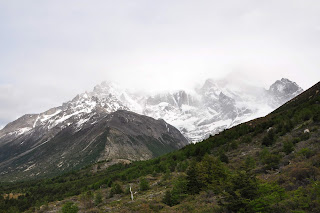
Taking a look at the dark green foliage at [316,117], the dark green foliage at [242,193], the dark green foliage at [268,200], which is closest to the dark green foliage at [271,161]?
the dark green foliage at [242,193]

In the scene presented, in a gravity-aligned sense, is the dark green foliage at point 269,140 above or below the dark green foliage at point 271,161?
above

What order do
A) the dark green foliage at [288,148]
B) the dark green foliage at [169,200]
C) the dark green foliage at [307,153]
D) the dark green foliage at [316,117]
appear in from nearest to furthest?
1. the dark green foliage at [307,153]
2. the dark green foliage at [169,200]
3. the dark green foliage at [288,148]
4. the dark green foliage at [316,117]

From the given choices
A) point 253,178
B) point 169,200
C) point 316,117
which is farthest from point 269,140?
point 253,178

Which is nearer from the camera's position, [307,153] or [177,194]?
[307,153]

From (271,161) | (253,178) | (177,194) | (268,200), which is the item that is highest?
(253,178)

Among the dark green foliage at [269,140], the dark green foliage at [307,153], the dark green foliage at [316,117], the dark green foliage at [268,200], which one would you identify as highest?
the dark green foliage at [316,117]

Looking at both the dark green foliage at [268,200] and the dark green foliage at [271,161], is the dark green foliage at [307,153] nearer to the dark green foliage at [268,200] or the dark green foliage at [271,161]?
the dark green foliage at [271,161]

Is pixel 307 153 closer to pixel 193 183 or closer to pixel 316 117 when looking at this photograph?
pixel 193 183

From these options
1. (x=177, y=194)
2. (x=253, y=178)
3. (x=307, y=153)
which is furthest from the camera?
(x=177, y=194)

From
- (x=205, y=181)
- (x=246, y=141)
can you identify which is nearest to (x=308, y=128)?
(x=246, y=141)

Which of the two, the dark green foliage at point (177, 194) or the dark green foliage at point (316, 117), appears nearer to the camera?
the dark green foliage at point (177, 194)

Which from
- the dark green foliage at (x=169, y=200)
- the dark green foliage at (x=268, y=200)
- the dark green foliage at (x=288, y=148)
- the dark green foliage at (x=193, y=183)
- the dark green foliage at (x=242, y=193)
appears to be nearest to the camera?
the dark green foliage at (x=268, y=200)

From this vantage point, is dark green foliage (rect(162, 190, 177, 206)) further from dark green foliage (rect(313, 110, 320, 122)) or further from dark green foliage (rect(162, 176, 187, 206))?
dark green foliage (rect(313, 110, 320, 122))

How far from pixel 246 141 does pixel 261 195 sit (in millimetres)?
36328
